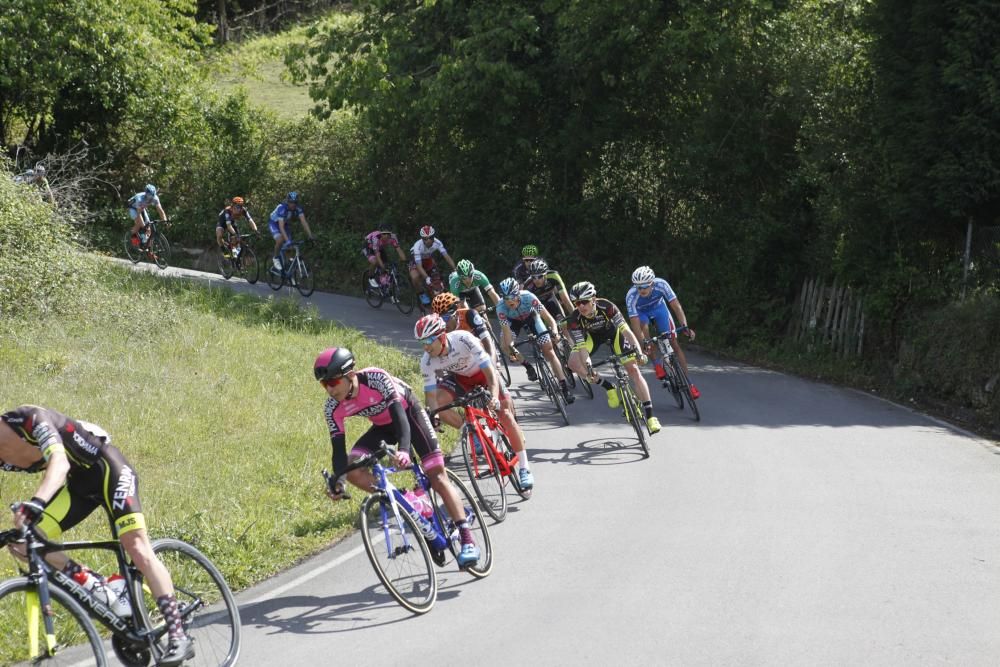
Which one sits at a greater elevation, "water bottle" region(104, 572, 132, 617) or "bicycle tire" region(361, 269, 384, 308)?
"bicycle tire" region(361, 269, 384, 308)

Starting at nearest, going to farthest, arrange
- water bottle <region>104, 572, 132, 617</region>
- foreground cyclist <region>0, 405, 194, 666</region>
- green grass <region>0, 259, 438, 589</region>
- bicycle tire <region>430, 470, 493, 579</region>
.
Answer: foreground cyclist <region>0, 405, 194, 666</region>
water bottle <region>104, 572, 132, 617</region>
bicycle tire <region>430, 470, 493, 579</region>
green grass <region>0, 259, 438, 589</region>

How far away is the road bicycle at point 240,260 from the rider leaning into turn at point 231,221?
0.05 metres

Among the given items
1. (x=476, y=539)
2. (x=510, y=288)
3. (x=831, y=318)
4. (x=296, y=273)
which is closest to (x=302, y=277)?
(x=296, y=273)

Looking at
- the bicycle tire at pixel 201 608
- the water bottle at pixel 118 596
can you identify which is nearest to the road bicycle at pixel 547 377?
the bicycle tire at pixel 201 608

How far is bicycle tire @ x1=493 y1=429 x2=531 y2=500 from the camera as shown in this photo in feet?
33.8

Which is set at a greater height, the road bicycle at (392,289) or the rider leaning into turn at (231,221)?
the rider leaning into turn at (231,221)

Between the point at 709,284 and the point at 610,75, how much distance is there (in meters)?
5.31

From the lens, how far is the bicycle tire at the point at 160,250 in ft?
91.2

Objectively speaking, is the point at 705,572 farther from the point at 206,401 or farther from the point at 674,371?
the point at 206,401

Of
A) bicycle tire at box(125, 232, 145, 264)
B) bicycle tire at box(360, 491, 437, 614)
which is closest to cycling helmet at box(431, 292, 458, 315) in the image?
bicycle tire at box(360, 491, 437, 614)

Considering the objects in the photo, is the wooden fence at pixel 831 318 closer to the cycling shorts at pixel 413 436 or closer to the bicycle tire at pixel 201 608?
the cycling shorts at pixel 413 436

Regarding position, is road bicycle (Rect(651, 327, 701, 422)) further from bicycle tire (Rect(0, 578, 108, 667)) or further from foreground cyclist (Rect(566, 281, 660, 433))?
bicycle tire (Rect(0, 578, 108, 667))

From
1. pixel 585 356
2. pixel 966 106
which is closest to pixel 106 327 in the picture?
pixel 585 356

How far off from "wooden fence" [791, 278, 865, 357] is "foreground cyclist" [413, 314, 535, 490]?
34.1ft
